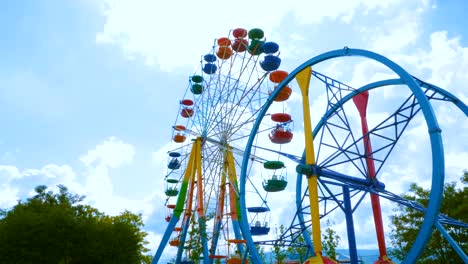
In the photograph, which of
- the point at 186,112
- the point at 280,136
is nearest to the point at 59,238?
the point at 186,112

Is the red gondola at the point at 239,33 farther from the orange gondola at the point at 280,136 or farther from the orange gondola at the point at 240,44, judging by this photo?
the orange gondola at the point at 280,136

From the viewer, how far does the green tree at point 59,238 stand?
2366cm

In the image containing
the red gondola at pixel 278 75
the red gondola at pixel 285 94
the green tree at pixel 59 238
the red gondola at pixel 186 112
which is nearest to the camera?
the red gondola at pixel 278 75

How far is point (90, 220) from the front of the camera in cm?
2755

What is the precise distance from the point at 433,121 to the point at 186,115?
65.6ft

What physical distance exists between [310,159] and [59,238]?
18.9 meters

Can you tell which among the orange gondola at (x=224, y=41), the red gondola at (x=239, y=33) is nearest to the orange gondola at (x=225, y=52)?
the orange gondola at (x=224, y=41)

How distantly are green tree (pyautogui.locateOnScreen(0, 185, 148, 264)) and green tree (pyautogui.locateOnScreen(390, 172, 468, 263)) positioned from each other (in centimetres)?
1659

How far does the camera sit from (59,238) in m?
24.9

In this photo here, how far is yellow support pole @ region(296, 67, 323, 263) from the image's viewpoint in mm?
10875

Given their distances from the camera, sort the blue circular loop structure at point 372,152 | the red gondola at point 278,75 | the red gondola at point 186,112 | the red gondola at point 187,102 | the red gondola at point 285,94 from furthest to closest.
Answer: the red gondola at point 187,102
the red gondola at point 186,112
the red gondola at point 285,94
the red gondola at point 278,75
the blue circular loop structure at point 372,152

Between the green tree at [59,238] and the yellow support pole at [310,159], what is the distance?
18.5 metres

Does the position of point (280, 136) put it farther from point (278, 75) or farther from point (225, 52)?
point (225, 52)

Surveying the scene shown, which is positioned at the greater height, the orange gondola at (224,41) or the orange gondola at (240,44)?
the orange gondola at (224,41)
